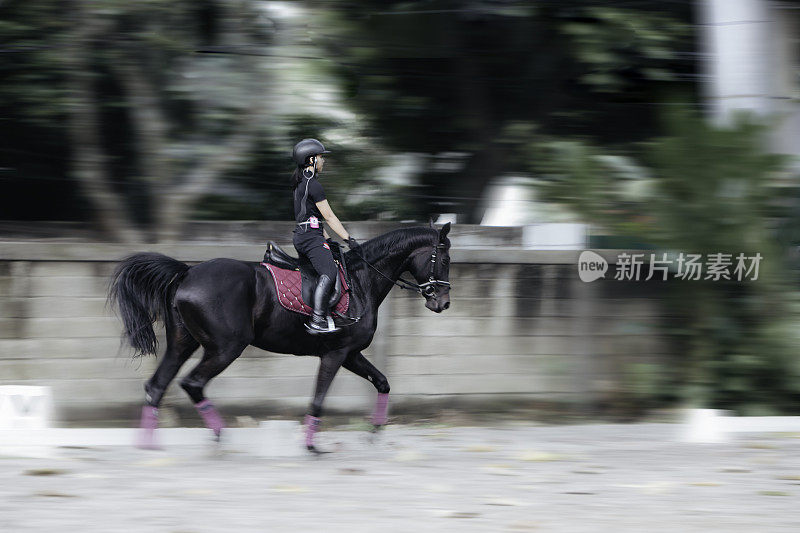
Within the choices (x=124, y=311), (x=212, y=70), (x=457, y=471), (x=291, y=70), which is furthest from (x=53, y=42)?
(x=457, y=471)

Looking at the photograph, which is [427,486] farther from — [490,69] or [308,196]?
[490,69]

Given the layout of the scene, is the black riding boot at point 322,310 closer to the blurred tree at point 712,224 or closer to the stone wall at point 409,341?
the stone wall at point 409,341

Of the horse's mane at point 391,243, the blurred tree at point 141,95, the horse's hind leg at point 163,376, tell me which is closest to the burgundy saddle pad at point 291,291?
the horse's mane at point 391,243

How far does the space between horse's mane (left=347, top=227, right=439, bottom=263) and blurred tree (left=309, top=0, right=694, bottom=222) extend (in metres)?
2.27

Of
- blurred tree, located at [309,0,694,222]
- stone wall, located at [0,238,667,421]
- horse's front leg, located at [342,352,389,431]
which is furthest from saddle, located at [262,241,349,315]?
blurred tree, located at [309,0,694,222]

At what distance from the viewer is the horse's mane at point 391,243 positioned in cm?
854

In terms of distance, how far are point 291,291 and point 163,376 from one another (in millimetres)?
1343

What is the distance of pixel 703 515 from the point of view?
20.1 feet

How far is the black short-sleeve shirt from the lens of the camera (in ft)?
26.6

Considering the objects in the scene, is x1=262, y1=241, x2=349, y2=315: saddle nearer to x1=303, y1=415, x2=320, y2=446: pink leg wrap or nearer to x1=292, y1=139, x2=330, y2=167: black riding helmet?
x1=292, y1=139, x2=330, y2=167: black riding helmet

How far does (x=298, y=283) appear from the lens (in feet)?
26.9

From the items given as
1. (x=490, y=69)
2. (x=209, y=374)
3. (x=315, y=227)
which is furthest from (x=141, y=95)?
(x=490, y=69)

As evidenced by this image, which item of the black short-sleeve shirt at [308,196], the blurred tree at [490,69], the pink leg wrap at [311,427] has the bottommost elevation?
the pink leg wrap at [311,427]

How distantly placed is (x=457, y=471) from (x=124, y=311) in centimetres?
311
